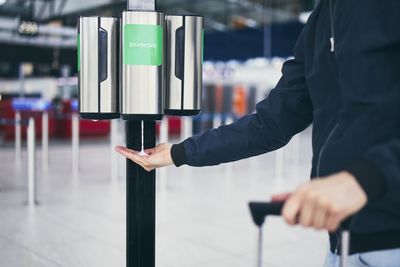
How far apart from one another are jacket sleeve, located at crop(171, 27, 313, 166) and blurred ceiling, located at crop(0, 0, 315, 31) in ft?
49.2

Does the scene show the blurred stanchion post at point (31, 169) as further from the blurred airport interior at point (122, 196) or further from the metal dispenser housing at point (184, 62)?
the metal dispenser housing at point (184, 62)

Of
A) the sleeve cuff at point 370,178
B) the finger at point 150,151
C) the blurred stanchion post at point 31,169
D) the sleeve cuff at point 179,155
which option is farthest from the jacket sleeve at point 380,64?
the blurred stanchion post at point 31,169

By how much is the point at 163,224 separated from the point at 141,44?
110 inches

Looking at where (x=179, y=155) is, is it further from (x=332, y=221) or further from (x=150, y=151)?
(x=332, y=221)

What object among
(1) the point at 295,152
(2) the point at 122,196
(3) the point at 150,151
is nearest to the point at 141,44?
(3) the point at 150,151

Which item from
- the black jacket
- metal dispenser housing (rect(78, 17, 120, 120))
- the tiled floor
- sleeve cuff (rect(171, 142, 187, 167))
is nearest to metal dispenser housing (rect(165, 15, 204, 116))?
metal dispenser housing (rect(78, 17, 120, 120))

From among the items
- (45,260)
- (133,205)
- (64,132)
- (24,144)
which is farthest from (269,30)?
(133,205)

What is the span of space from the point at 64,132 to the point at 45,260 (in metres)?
10.9

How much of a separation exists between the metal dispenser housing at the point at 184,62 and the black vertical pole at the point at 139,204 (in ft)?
0.49

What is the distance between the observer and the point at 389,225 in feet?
3.48

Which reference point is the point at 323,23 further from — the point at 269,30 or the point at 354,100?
the point at 269,30

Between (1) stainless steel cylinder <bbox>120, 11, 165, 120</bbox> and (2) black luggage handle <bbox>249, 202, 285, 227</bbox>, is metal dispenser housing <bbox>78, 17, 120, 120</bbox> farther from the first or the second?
(2) black luggage handle <bbox>249, 202, 285, 227</bbox>

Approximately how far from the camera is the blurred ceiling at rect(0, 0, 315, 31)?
18.0 meters

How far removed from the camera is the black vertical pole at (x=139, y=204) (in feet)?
6.08
